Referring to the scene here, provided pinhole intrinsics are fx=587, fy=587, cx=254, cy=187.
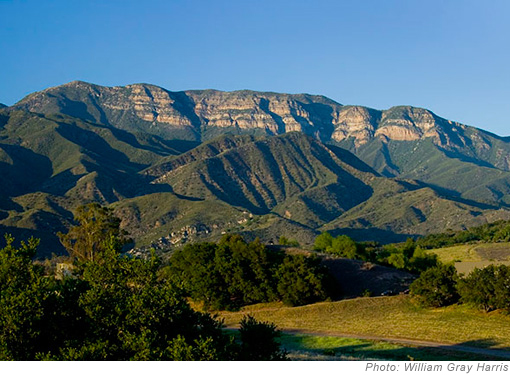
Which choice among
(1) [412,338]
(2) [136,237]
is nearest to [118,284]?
(1) [412,338]

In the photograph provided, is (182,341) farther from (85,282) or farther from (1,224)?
(1,224)

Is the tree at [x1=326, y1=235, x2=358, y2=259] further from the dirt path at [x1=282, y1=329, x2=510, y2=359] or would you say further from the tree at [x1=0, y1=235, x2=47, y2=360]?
the tree at [x1=0, y1=235, x2=47, y2=360]

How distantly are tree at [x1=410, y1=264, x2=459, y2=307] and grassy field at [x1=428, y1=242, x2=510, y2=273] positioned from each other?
116ft

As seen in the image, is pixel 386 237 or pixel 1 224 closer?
pixel 1 224

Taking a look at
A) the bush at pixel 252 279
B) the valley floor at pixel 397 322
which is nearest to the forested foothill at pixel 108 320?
the valley floor at pixel 397 322

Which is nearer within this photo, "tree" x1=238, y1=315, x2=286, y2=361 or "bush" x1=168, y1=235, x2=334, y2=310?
"tree" x1=238, y1=315, x2=286, y2=361

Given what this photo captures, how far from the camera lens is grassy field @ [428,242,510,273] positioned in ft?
319

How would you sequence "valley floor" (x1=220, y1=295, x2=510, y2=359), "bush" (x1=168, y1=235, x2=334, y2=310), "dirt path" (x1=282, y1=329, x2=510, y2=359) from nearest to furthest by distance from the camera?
"dirt path" (x1=282, y1=329, x2=510, y2=359), "valley floor" (x1=220, y1=295, x2=510, y2=359), "bush" (x1=168, y1=235, x2=334, y2=310)

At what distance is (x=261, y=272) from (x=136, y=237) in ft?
382

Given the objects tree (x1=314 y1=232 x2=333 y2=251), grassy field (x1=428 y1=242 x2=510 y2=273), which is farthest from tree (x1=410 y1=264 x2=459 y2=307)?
tree (x1=314 y1=232 x2=333 y2=251)

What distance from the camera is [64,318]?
23.7 meters

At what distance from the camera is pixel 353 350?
127 ft

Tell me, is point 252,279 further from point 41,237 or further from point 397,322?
point 41,237

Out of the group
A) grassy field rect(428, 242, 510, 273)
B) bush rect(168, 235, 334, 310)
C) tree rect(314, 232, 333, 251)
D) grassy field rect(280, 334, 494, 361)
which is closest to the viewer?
grassy field rect(280, 334, 494, 361)
